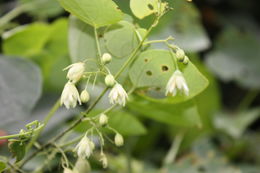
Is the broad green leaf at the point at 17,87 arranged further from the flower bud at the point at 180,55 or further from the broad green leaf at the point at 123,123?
the flower bud at the point at 180,55

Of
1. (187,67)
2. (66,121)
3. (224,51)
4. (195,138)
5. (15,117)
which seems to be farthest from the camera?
(224,51)

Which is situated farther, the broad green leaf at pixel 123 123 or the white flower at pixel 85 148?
the broad green leaf at pixel 123 123

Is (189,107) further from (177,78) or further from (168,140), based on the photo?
(168,140)

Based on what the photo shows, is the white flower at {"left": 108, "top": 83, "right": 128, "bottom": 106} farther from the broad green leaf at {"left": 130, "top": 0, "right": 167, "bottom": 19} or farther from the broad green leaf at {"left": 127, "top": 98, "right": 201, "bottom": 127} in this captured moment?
the broad green leaf at {"left": 127, "top": 98, "right": 201, "bottom": 127}

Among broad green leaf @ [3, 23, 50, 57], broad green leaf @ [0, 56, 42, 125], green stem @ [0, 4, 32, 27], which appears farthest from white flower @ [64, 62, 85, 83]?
green stem @ [0, 4, 32, 27]

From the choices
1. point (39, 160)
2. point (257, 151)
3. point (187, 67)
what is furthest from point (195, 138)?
point (187, 67)

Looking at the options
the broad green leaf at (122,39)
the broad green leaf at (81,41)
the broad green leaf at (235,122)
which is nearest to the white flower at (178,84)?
the broad green leaf at (122,39)
